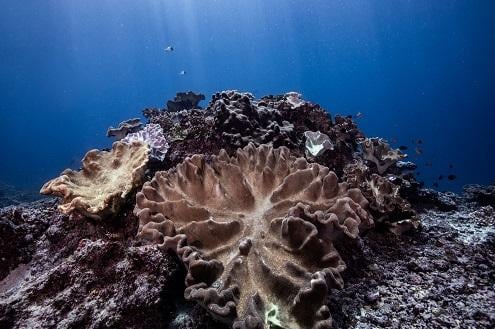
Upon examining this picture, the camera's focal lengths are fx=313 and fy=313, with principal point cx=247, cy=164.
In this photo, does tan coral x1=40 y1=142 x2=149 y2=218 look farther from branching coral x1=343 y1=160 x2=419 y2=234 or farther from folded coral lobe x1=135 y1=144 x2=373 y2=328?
branching coral x1=343 y1=160 x2=419 y2=234

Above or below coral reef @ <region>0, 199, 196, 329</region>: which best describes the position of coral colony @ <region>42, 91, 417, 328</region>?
above

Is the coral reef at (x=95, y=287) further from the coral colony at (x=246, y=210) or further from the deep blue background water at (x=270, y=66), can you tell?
the deep blue background water at (x=270, y=66)

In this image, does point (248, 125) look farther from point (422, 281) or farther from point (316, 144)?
point (422, 281)

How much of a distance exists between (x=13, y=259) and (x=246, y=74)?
7974 inches

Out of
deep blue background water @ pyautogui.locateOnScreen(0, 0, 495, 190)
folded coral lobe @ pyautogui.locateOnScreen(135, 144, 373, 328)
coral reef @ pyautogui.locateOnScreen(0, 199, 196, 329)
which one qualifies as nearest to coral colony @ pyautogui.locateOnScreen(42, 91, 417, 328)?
folded coral lobe @ pyautogui.locateOnScreen(135, 144, 373, 328)

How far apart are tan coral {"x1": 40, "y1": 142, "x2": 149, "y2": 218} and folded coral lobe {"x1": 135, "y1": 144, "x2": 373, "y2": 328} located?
59 cm

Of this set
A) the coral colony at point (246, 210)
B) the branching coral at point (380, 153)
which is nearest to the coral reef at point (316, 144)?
the coral colony at point (246, 210)

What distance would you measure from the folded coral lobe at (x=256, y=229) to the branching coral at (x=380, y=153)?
334 centimetres

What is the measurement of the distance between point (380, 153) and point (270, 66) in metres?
203

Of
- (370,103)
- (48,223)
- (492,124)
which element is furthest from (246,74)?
(48,223)

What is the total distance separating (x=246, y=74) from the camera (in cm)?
19775

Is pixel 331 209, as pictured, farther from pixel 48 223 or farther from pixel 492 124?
pixel 492 124

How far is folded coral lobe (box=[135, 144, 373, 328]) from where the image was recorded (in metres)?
2.45

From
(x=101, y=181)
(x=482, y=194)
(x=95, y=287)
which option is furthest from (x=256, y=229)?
(x=482, y=194)
